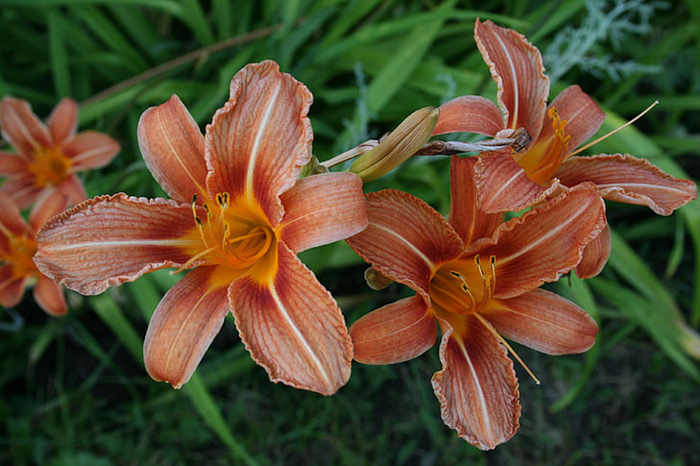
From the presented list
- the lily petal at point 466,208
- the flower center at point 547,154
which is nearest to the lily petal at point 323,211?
the lily petal at point 466,208

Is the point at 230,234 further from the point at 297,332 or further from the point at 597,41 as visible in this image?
the point at 597,41

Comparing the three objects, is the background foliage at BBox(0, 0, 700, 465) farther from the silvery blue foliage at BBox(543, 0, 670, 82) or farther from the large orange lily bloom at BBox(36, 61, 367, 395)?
the large orange lily bloom at BBox(36, 61, 367, 395)

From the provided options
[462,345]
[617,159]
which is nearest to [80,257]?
[462,345]

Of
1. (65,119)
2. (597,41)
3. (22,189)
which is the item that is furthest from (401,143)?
(597,41)

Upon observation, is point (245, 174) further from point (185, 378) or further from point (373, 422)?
point (373, 422)

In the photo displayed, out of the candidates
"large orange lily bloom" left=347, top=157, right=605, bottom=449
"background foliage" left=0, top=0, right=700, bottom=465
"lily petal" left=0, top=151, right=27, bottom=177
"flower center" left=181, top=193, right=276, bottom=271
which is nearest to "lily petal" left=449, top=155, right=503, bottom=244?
"large orange lily bloom" left=347, top=157, right=605, bottom=449

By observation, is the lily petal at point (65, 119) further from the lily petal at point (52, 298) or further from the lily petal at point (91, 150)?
the lily petal at point (52, 298)

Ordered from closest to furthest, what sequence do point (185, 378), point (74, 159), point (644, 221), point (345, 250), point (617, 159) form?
1. point (185, 378)
2. point (617, 159)
3. point (74, 159)
4. point (345, 250)
5. point (644, 221)
